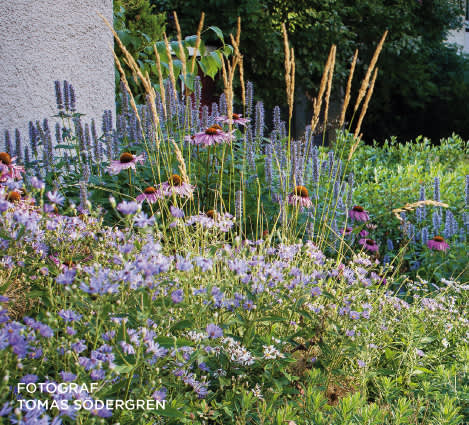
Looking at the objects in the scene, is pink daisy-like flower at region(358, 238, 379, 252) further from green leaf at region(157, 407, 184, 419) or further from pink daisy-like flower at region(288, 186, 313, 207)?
green leaf at region(157, 407, 184, 419)

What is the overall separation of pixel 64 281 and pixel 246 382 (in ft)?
2.28

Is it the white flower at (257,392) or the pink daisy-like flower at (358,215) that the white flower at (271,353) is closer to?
the white flower at (257,392)

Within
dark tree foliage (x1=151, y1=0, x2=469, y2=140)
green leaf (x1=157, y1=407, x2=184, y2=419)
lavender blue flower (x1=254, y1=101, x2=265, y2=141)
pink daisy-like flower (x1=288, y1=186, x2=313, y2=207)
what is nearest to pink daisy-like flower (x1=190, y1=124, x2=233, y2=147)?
pink daisy-like flower (x1=288, y1=186, x2=313, y2=207)

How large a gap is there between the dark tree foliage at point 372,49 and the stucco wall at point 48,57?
563 centimetres

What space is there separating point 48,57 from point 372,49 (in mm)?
9516

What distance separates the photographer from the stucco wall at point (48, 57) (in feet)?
13.4

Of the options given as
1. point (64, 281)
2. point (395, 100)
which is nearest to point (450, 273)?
point (64, 281)

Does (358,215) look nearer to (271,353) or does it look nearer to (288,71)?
(288,71)

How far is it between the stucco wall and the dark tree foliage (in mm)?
5634

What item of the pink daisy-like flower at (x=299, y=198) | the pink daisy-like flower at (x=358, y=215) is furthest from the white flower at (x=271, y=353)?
the pink daisy-like flower at (x=358, y=215)

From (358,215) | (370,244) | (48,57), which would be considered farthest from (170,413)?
(48,57)

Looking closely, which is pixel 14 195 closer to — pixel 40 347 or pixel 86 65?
pixel 40 347

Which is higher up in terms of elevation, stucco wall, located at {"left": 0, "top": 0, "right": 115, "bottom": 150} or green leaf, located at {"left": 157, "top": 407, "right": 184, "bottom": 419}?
stucco wall, located at {"left": 0, "top": 0, "right": 115, "bottom": 150}

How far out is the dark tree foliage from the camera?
10414 mm
